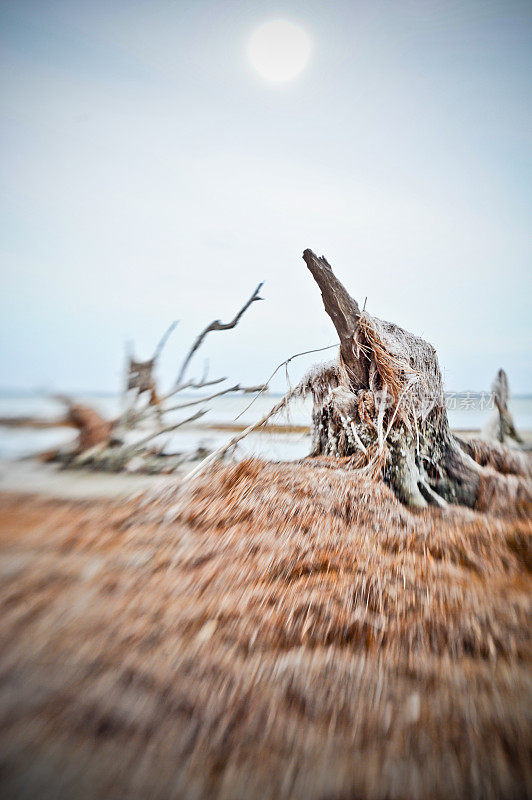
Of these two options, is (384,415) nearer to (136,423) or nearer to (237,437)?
(237,437)

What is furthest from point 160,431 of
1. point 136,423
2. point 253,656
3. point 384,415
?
point 384,415

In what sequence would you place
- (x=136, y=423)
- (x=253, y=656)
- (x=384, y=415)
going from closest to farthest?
(x=253, y=656)
(x=136, y=423)
(x=384, y=415)

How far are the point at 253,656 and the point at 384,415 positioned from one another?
2330mm

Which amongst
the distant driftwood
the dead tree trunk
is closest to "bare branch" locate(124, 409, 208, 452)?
the distant driftwood

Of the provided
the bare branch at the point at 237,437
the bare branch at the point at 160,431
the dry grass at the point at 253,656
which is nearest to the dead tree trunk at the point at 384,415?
the bare branch at the point at 237,437

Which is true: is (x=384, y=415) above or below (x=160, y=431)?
below

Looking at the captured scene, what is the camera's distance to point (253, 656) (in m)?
1.29

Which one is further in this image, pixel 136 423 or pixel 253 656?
pixel 136 423

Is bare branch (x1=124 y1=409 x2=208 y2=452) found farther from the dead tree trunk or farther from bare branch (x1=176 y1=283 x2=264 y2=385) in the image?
the dead tree trunk

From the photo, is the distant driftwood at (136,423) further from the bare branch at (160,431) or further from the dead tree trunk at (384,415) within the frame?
the dead tree trunk at (384,415)

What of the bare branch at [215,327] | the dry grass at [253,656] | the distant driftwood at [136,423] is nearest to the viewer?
the dry grass at [253,656]

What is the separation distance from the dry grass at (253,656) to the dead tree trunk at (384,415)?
3.19 ft

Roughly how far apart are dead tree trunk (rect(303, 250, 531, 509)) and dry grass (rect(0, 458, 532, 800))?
0.97m

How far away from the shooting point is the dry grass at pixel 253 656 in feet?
2.96
